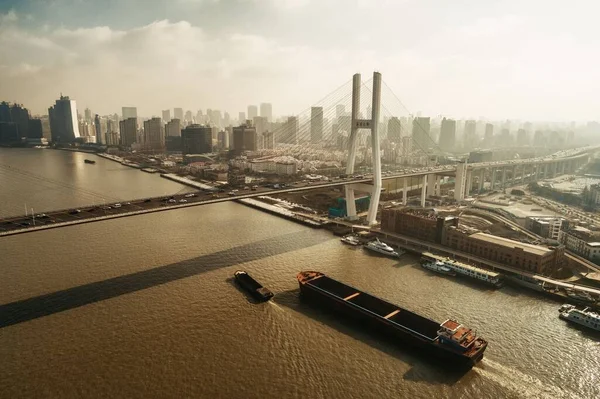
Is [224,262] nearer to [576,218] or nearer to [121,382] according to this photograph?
[121,382]

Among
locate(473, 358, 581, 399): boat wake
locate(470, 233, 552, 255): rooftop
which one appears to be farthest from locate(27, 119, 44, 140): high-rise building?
locate(473, 358, 581, 399): boat wake

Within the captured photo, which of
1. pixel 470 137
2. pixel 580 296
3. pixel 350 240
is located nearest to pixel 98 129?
pixel 350 240

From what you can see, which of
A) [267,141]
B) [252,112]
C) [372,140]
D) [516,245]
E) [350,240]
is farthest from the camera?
[252,112]

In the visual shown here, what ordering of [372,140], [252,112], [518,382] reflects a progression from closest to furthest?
[518,382], [372,140], [252,112]

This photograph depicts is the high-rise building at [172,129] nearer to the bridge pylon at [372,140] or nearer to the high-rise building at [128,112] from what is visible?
the bridge pylon at [372,140]

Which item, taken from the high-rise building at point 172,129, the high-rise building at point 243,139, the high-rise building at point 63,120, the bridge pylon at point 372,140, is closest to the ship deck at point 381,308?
the bridge pylon at point 372,140

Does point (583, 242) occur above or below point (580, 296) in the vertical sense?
above

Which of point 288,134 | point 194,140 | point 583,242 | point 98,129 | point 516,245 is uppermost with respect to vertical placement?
point 98,129

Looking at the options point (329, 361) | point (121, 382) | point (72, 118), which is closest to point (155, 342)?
point (121, 382)

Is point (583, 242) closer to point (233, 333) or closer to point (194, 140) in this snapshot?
point (233, 333)
